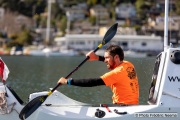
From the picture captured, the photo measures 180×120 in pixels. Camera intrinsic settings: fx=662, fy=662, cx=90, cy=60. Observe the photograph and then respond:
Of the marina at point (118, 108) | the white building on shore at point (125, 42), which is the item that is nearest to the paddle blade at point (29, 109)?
the marina at point (118, 108)

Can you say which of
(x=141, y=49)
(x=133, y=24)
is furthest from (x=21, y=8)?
(x=141, y=49)

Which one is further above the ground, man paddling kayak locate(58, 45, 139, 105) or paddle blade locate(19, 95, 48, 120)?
man paddling kayak locate(58, 45, 139, 105)

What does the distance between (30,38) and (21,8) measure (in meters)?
27.6

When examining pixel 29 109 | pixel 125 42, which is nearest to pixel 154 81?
pixel 29 109

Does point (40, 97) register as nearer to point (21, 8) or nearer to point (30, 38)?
point (30, 38)

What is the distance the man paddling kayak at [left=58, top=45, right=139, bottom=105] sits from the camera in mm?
10641

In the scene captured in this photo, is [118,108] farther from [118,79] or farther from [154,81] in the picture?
[154,81]

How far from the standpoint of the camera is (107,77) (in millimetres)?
10664

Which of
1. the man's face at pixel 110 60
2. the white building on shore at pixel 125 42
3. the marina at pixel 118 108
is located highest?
the man's face at pixel 110 60

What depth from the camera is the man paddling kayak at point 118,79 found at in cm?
1064

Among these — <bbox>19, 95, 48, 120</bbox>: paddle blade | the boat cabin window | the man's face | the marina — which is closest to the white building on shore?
the boat cabin window

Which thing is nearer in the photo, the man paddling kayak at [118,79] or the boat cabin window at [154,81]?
the man paddling kayak at [118,79]

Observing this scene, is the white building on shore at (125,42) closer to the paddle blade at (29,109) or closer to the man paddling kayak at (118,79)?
the man paddling kayak at (118,79)

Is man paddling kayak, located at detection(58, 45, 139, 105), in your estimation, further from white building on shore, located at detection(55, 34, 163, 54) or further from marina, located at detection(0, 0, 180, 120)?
white building on shore, located at detection(55, 34, 163, 54)
